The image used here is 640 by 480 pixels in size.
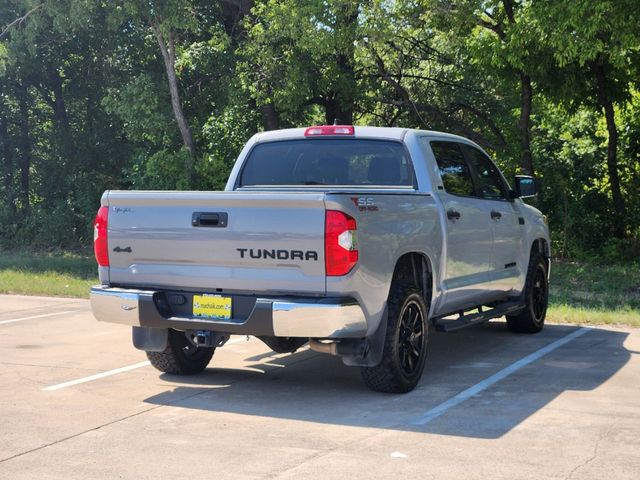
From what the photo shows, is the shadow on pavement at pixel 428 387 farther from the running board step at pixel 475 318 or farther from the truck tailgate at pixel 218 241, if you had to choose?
the truck tailgate at pixel 218 241

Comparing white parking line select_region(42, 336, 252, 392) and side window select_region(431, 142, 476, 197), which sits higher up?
side window select_region(431, 142, 476, 197)

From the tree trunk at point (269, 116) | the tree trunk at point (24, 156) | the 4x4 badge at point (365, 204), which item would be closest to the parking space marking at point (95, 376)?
the 4x4 badge at point (365, 204)

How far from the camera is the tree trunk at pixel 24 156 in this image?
2820cm

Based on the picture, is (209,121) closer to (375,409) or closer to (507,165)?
(507,165)

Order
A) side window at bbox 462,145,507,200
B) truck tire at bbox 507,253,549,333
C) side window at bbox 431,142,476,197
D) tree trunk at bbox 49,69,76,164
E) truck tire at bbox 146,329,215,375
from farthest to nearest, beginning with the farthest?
tree trunk at bbox 49,69,76,164
truck tire at bbox 507,253,549,333
side window at bbox 462,145,507,200
side window at bbox 431,142,476,197
truck tire at bbox 146,329,215,375

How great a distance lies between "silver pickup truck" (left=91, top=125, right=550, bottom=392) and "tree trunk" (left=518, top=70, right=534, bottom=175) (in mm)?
9922

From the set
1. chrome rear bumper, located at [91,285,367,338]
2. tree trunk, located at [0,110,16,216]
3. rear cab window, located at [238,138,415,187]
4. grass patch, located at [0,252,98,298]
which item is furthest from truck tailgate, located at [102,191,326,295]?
tree trunk, located at [0,110,16,216]

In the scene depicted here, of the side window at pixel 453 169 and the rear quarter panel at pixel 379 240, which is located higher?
the side window at pixel 453 169

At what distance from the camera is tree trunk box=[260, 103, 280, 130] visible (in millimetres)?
22328

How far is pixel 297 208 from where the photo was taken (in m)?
7.21

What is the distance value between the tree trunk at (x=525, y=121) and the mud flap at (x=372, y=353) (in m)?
12.2

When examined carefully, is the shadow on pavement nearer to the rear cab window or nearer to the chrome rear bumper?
the chrome rear bumper

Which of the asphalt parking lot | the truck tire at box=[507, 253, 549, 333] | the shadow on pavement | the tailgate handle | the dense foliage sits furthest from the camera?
the dense foliage

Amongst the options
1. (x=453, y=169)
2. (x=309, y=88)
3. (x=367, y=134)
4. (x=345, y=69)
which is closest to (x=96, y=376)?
(x=367, y=134)
